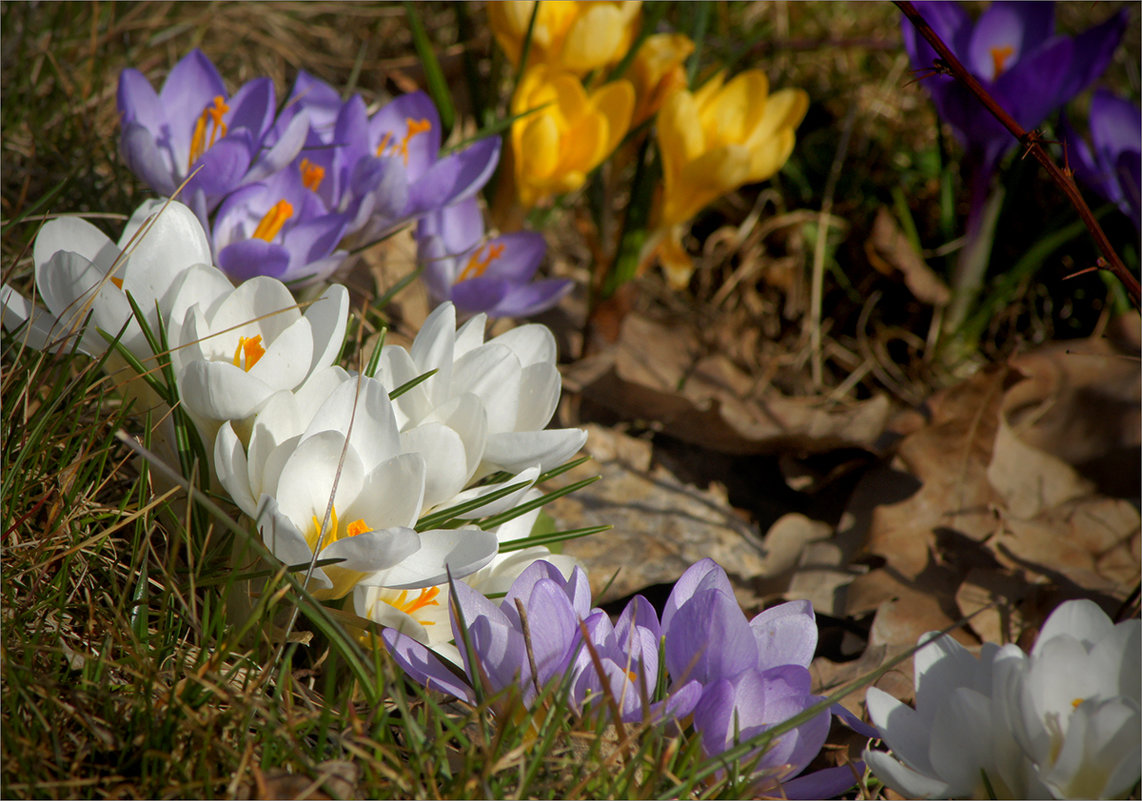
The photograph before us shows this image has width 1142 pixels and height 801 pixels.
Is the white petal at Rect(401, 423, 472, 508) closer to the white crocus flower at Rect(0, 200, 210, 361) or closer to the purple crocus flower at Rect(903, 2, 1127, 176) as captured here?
the white crocus flower at Rect(0, 200, 210, 361)

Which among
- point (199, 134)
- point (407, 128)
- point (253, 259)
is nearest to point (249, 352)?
point (253, 259)

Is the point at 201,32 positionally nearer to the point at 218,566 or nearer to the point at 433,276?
the point at 433,276

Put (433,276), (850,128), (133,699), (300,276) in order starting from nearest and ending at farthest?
(133,699) < (300,276) < (433,276) < (850,128)

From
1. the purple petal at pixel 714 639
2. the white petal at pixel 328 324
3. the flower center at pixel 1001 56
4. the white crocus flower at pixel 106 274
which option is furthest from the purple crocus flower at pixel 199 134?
the flower center at pixel 1001 56

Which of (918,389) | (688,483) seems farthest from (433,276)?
(918,389)

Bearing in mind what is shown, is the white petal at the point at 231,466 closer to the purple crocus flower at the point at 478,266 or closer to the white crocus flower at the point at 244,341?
the white crocus flower at the point at 244,341

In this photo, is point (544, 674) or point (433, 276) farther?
point (433, 276)
